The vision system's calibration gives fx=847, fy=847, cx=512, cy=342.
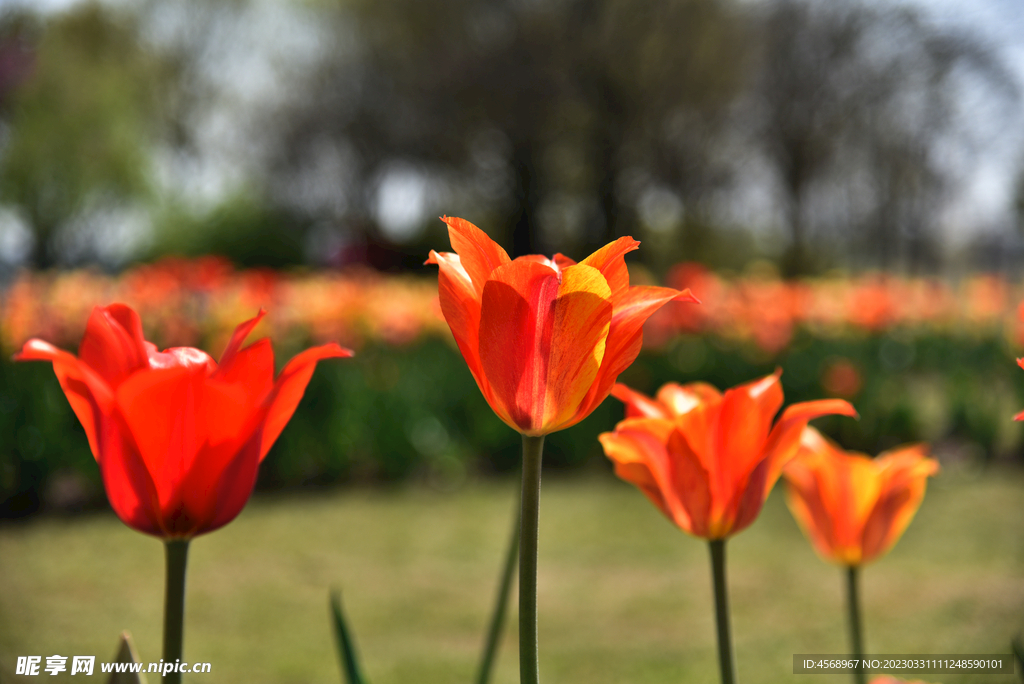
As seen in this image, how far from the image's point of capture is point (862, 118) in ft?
45.6

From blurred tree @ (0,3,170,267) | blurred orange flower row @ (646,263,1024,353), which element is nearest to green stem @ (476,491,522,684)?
blurred orange flower row @ (646,263,1024,353)

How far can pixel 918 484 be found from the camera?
0.89 m

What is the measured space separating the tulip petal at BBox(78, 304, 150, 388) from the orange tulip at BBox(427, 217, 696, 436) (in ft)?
0.67

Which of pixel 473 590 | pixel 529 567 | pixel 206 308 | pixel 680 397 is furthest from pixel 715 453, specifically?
pixel 206 308

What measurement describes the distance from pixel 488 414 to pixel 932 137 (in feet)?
35.1

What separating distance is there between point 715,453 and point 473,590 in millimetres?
2504

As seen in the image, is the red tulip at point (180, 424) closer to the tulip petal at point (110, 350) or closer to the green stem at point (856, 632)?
the tulip petal at point (110, 350)

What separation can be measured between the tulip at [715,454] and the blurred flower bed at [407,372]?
330cm

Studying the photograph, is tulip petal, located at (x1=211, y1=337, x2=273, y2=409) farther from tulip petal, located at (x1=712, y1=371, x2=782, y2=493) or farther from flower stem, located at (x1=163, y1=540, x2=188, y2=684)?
tulip petal, located at (x1=712, y1=371, x2=782, y2=493)

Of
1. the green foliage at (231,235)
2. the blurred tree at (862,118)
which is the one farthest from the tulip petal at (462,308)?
the green foliage at (231,235)

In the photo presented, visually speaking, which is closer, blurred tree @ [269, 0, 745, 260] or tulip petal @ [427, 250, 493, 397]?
tulip petal @ [427, 250, 493, 397]

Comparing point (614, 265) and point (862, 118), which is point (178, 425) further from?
point (862, 118)

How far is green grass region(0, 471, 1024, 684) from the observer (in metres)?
2.47

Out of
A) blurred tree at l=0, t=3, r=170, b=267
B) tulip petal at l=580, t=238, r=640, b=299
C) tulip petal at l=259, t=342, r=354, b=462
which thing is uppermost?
blurred tree at l=0, t=3, r=170, b=267
